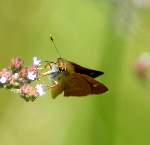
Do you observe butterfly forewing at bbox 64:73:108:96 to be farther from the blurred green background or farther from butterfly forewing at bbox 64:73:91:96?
the blurred green background

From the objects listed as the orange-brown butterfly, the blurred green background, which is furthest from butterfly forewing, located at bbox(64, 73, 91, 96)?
the blurred green background

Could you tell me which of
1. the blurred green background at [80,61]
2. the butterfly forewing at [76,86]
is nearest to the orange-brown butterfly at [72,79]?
the butterfly forewing at [76,86]

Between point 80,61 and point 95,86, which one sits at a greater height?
point 95,86

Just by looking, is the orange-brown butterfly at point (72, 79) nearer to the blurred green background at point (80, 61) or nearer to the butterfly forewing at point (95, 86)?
the butterfly forewing at point (95, 86)

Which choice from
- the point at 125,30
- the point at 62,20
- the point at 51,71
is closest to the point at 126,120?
the point at 125,30

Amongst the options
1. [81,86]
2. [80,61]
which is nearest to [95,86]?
[81,86]

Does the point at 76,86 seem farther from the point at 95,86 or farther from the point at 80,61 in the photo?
the point at 80,61
